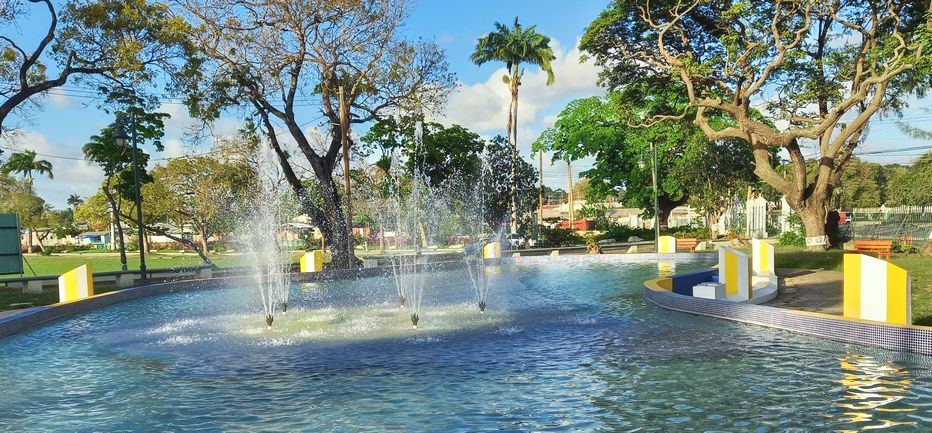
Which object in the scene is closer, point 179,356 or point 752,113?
point 179,356

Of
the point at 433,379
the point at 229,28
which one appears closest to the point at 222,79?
the point at 229,28

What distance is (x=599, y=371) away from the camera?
7828 millimetres

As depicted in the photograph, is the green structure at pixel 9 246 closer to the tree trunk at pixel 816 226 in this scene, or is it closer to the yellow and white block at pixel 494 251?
the yellow and white block at pixel 494 251

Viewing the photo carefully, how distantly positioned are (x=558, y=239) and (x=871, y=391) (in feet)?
105

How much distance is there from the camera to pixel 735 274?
1277 centimetres

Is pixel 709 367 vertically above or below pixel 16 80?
below

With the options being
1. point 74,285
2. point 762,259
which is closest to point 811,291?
point 762,259

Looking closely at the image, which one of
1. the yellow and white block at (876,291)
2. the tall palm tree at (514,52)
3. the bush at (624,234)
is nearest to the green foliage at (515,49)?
the tall palm tree at (514,52)

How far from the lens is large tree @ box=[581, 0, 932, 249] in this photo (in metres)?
21.6

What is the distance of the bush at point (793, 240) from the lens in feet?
88.6

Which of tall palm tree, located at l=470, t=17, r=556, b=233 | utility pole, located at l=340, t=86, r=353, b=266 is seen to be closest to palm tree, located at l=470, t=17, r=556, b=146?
tall palm tree, located at l=470, t=17, r=556, b=233

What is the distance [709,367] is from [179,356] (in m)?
7.44

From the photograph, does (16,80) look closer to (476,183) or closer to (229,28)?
(229,28)

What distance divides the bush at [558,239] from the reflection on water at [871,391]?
98.7ft
